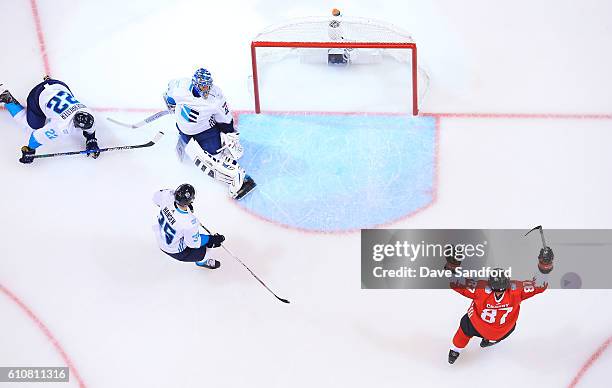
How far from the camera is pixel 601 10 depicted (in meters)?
8.23

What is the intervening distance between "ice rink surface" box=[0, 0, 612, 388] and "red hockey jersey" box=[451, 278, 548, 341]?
1.04 ft

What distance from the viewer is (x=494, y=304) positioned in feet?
20.4

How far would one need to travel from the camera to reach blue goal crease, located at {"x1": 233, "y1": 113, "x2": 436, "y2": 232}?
23.7 feet

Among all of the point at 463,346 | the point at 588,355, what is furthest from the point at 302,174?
the point at 588,355

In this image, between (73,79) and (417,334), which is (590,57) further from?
(73,79)

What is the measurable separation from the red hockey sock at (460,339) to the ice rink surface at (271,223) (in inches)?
6.2

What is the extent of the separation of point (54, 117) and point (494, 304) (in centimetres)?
297

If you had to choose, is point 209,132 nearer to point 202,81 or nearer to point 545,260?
point 202,81

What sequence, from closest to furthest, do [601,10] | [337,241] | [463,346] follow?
[463,346] < [337,241] < [601,10]

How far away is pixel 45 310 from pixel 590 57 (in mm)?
3955

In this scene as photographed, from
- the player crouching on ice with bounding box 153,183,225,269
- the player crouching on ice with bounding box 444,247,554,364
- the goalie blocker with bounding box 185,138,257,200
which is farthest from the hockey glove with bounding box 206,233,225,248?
the player crouching on ice with bounding box 444,247,554,364

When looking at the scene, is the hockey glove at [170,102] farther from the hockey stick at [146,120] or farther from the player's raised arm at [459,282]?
the player's raised arm at [459,282]

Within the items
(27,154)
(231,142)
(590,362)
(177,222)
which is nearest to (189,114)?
(231,142)

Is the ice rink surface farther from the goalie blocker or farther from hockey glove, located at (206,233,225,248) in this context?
hockey glove, located at (206,233,225,248)
